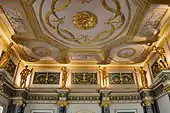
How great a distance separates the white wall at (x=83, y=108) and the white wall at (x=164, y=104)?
10.0 feet

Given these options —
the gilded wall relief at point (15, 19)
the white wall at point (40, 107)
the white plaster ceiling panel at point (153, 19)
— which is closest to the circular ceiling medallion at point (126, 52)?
the white plaster ceiling panel at point (153, 19)

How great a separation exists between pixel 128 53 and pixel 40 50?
4.85 m

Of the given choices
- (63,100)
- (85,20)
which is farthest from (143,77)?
A: (85,20)

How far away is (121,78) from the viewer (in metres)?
9.70

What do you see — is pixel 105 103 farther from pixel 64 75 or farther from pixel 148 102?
pixel 64 75

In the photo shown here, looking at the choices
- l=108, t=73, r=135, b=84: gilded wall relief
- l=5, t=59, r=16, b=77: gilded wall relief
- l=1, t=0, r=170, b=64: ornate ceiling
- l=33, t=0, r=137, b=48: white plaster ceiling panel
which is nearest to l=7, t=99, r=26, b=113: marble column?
l=5, t=59, r=16, b=77: gilded wall relief

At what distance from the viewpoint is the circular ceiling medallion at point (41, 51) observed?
28.5 feet

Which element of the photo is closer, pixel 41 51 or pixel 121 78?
pixel 41 51

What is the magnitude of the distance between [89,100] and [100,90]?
0.82m

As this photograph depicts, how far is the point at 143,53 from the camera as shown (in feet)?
29.5

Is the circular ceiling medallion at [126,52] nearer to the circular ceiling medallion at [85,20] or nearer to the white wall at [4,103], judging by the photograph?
the circular ceiling medallion at [85,20]

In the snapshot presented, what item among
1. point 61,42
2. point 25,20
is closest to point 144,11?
point 61,42

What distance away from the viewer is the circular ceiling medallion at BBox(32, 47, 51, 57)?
869cm

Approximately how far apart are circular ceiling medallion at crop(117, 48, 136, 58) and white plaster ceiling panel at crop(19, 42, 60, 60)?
3434mm
